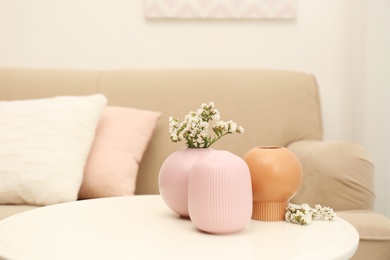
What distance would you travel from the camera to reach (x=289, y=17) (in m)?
2.40

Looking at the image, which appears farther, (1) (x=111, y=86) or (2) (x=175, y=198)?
(1) (x=111, y=86)

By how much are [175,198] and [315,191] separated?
0.71 meters

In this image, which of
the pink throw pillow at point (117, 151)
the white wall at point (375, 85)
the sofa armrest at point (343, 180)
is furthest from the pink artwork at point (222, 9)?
the sofa armrest at point (343, 180)

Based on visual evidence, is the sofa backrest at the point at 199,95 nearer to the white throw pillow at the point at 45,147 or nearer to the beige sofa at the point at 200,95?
the beige sofa at the point at 200,95

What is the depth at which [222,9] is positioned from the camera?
95.0 inches

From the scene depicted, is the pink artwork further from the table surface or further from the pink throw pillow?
the table surface

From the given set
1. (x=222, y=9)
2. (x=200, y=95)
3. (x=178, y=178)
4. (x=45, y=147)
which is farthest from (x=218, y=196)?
(x=222, y=9)

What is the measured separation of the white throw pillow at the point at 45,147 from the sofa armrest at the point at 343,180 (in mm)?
771

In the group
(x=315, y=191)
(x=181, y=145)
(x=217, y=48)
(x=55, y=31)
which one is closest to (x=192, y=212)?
(x=315, y=191)

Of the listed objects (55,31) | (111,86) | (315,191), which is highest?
(55,31)

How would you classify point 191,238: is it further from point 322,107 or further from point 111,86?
point 322,107

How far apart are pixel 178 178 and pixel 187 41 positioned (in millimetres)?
1444

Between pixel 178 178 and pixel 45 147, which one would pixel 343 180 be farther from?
pixel 45 147

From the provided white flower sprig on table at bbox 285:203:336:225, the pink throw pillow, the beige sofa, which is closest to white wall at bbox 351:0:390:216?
the beige sofa
